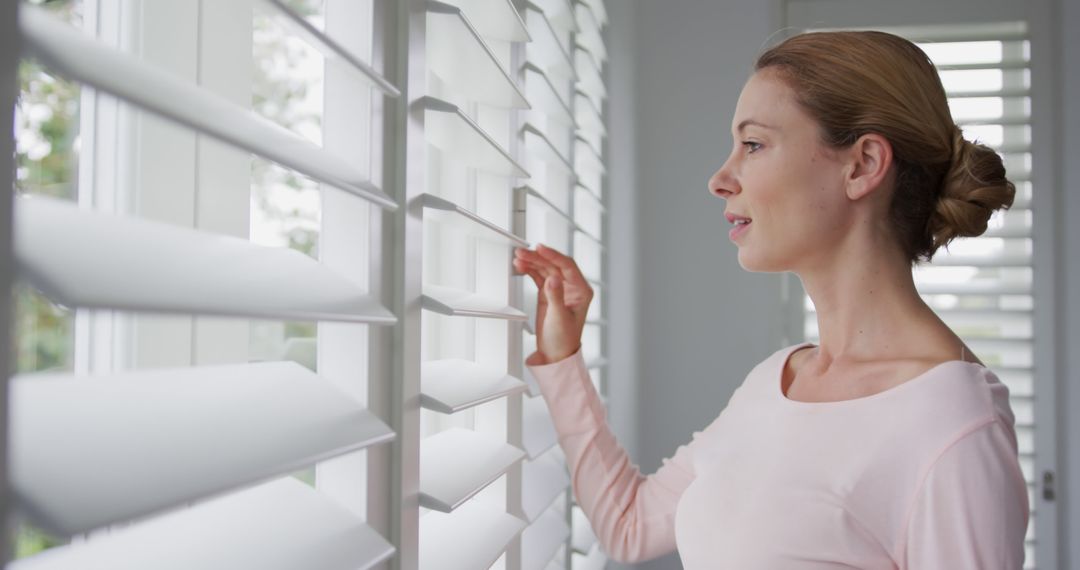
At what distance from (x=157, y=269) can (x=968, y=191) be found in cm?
99

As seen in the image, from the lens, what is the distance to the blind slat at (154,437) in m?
0.31

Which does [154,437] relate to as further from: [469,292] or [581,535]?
[581,535]

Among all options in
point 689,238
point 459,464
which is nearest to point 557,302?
point 459,464

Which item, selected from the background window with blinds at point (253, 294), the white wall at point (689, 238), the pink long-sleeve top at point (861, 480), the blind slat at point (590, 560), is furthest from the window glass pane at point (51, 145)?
the white wall at point (689, 238)

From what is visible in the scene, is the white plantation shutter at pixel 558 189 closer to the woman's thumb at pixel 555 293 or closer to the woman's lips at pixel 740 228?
the woman's thumb at pixel 555 293

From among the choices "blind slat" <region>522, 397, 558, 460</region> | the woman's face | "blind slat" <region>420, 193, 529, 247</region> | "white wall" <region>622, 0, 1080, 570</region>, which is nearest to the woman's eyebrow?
the woman's face

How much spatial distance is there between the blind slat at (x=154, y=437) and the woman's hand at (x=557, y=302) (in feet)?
1.96

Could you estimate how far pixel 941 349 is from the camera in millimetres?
1036

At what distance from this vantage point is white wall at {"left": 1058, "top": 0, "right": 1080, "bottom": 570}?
2.28 m

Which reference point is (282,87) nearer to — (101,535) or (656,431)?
(656,431)

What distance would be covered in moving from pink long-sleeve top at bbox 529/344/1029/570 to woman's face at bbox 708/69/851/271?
192mm

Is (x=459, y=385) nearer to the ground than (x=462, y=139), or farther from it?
nearer to the ground

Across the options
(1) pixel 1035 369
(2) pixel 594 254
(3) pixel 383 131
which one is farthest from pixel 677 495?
(1) pixel 1035 369

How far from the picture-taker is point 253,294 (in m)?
0.43
